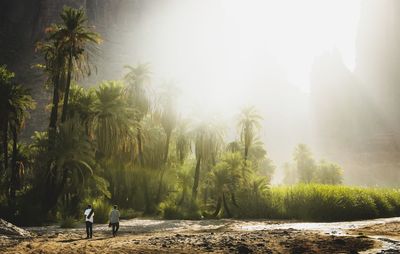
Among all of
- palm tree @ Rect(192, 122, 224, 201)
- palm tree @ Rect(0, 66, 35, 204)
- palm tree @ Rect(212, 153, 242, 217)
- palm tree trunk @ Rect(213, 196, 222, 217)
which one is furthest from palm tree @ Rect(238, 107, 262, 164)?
palm tree @ Rect(0, 66, 35, 204)

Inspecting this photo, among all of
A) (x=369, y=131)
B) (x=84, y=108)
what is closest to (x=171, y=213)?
(x=84, y=108)

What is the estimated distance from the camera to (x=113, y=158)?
155ft

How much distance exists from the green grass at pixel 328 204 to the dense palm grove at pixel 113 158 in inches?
5.5

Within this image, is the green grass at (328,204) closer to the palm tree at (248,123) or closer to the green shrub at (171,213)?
the green shrub at (171,213)

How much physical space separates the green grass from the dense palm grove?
0.14m

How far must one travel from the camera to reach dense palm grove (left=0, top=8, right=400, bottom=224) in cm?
3709

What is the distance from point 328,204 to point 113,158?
22.5 meters

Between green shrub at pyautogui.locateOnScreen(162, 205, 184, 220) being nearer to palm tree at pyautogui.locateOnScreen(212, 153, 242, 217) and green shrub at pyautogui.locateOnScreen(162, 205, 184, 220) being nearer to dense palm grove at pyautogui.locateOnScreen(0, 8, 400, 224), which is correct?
dense palm grove at pyautogui.locateOnScreen(0, 8, 400, 224)

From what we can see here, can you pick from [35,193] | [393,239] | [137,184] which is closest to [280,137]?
[137,184]

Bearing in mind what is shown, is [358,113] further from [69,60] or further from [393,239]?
[393,239]

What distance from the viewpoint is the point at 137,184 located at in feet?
158

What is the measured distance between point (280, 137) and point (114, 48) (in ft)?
300

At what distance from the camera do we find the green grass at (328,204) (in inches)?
1463

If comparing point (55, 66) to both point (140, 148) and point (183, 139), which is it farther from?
point (183, 139)
